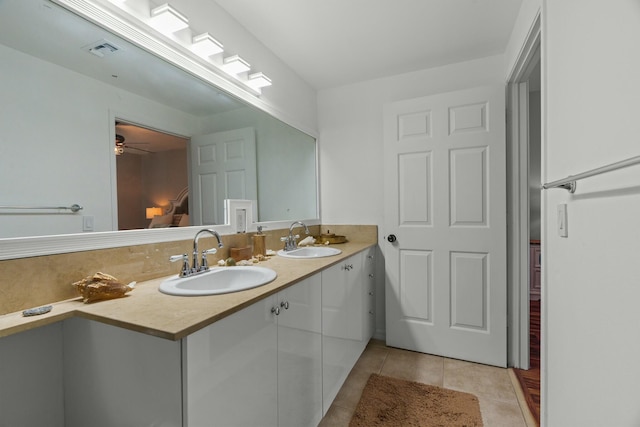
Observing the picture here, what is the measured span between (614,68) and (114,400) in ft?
5.34

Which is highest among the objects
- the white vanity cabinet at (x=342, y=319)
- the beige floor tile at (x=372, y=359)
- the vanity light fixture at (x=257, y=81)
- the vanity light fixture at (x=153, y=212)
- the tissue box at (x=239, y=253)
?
the vanity light fixture at (x=257, y=81)

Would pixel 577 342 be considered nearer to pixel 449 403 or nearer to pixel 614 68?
pixel 614 68

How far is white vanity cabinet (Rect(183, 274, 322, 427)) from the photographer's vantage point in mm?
762

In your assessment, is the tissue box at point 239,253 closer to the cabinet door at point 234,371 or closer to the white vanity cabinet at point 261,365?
the white vanity cabinet at point 261,365

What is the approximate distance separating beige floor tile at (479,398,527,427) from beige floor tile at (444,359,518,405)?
43 millimetres

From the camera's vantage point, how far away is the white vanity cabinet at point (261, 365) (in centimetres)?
76

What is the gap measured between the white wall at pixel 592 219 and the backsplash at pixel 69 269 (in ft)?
5.06

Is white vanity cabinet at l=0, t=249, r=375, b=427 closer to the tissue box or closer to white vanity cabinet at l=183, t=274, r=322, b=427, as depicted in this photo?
white vanity cabinet at l=183, t=274, r=322, b=427

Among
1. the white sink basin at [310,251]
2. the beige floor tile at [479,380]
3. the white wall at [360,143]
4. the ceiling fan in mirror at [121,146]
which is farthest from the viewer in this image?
the white wall at [360,143]

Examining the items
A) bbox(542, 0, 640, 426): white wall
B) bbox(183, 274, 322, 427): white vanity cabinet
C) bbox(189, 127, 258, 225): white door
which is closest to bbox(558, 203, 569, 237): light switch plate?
bbox(542, 0, 640, 426): white wall

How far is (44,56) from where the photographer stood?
92 cm

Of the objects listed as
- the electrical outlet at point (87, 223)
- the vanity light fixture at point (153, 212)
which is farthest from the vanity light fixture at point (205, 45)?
the electrical outlet at point (87, 223)

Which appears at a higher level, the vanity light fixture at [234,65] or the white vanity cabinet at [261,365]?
the vanity light fixture at [234,65]

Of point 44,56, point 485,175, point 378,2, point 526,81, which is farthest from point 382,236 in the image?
point 44,56
